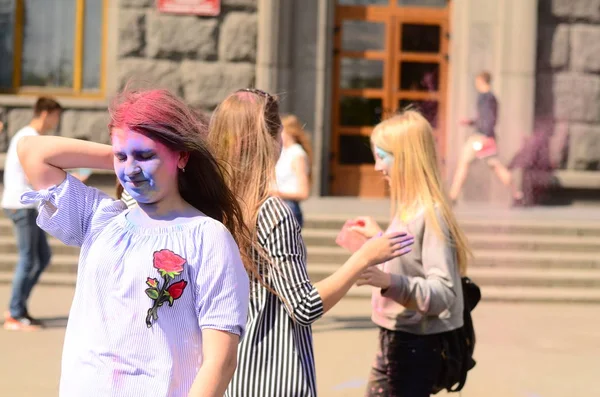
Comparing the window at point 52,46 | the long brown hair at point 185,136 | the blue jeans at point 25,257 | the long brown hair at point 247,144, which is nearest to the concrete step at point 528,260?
the blue jeans at point 25,257

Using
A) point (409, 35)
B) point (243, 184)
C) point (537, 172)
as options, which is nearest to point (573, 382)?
point (243, 184)

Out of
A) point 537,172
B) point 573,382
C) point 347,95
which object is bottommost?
point 573,382

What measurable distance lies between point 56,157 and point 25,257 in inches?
230

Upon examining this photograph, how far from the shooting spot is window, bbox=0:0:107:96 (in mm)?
13383

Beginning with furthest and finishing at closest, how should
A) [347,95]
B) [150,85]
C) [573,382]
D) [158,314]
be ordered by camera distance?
1. [347,95]
2. [573,382]
3. [150,85]
4. [158,314]

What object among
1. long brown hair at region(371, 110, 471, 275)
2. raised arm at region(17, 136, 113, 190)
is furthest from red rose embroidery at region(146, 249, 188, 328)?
long brown hair at region(371, 110, 471, 275)

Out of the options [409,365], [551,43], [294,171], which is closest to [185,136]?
[409,365]

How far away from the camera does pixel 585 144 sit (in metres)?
13.3

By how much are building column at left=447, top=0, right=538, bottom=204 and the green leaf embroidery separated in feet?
36.8

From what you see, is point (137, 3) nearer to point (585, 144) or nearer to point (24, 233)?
point (24, 233)

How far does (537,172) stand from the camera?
1330 centimetres

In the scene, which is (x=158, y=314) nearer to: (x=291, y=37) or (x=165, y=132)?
(x=165, y=132)

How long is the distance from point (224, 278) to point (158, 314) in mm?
151

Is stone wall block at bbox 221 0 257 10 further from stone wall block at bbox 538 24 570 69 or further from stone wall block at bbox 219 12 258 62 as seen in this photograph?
stone wall block at bbox 538 24 570 69
